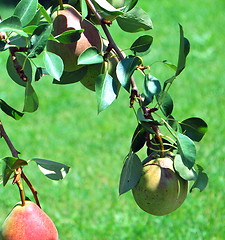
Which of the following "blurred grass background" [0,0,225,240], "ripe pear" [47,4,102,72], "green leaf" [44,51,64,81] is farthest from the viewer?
"blurred grass background" [0,0,225,240]

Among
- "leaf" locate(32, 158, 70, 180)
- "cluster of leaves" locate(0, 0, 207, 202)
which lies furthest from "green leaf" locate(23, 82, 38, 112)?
"leaf" locate(32, 158, 70, 180)

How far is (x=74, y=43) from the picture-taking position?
1.04m

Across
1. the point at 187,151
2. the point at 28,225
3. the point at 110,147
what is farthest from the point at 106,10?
the point at 110,147

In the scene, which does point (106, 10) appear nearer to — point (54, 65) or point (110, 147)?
point (54, 65)

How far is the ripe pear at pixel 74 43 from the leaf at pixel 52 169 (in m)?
0.20

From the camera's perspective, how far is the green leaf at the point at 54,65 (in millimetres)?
921

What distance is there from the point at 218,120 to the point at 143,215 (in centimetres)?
121

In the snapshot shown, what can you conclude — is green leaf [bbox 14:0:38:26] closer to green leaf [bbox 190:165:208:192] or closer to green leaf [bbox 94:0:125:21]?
green leaf [bbox 94:0:125:21]

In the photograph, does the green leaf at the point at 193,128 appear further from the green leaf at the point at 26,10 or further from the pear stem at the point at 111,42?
the green leaf at the point at 26,10

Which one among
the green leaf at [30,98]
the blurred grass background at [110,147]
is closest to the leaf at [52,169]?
the green leaf at [30,98]

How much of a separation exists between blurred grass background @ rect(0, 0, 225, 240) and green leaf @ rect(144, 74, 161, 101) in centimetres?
184

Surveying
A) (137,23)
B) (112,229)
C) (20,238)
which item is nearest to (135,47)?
(137,23)

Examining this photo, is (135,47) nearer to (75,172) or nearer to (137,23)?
(137,23)

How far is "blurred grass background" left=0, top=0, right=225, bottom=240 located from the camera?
9.43ft
